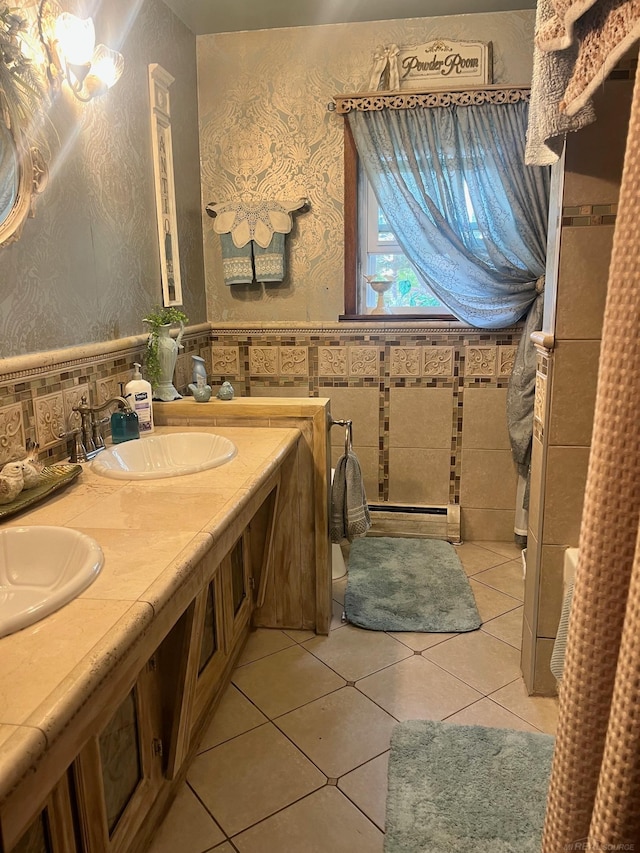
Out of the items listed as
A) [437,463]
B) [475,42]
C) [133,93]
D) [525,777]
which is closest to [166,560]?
[525,777]

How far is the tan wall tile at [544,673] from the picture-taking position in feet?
6.39

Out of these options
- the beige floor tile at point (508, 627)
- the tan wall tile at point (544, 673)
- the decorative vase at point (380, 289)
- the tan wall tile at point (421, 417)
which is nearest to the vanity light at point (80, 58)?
the decorative vase at point (380, 289)

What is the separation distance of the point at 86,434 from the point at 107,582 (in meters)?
0.88

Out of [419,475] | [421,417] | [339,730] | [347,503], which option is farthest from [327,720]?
[421,417]

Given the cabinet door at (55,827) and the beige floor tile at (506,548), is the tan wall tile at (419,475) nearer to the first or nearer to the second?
the beige floor tile at (506,548)

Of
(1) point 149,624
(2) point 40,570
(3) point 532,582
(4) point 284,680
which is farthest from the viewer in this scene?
(4) point 284,680

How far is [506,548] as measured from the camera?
318cm

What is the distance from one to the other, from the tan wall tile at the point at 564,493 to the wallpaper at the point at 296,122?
5.42 feet

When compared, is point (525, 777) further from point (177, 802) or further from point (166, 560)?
point (166, 560)

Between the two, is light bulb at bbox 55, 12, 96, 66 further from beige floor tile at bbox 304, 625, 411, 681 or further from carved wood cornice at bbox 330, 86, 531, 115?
beige floor tile at bbox 304, 625, 411, 681

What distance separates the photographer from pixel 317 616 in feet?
7.74

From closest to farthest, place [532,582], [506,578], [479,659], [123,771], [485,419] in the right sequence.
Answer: [123,771], [532,582], [479,659], [506,578], [485,419]

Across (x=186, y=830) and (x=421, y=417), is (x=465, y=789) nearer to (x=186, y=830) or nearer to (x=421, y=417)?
(x=186, y=830)

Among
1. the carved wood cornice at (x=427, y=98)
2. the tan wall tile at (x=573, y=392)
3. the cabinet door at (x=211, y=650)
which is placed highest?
the carved wood cornice at (x=427, y=98)
